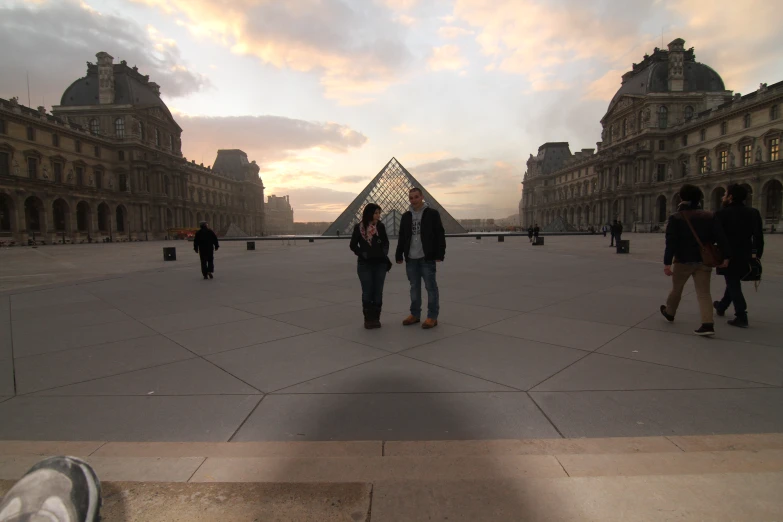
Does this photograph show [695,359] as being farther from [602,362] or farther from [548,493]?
[548,493]

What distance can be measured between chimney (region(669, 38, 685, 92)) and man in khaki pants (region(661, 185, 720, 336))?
6263 cm

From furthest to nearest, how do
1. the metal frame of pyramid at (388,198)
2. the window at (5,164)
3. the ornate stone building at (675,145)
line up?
the metal frame of pyramid at (388,198) → the ornate stone building at (675,145) → the window at (5,164)

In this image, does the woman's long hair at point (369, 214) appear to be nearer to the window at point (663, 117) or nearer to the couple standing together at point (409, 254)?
the couple standing together at point (409, 254)

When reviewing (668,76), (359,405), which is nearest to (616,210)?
(668,76)

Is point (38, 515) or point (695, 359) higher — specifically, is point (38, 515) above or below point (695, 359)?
above

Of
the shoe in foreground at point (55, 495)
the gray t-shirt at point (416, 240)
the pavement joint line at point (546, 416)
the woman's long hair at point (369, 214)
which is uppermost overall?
the woman's long hair at point (369, 214)

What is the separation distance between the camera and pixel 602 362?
124 inches

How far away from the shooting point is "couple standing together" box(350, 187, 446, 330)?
4332 mm

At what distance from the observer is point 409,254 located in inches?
179

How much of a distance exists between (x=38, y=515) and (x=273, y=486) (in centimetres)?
71

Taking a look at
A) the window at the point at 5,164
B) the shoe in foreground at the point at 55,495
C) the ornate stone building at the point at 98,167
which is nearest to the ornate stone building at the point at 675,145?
the shoe in foreground at the point at 55,495

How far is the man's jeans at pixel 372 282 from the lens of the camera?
14.2ft

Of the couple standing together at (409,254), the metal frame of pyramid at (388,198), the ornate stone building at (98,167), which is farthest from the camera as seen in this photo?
the metal frame of pyramid at (388,198)

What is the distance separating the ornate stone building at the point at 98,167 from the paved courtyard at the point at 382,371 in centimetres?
3990
